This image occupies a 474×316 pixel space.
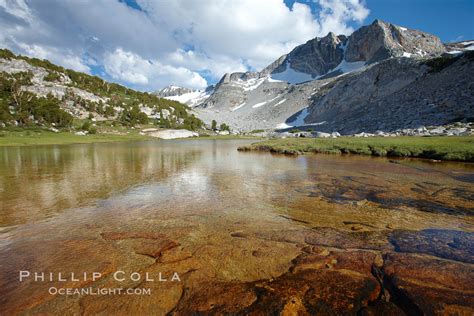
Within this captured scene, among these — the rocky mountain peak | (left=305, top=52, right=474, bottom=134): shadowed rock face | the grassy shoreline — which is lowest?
the grassy shoreline

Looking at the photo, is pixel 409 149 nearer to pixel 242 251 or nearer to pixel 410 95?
pixel 242 251

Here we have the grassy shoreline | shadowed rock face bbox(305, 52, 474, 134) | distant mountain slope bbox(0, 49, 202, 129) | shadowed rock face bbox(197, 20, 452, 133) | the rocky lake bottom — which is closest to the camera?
the rocky lake bottom

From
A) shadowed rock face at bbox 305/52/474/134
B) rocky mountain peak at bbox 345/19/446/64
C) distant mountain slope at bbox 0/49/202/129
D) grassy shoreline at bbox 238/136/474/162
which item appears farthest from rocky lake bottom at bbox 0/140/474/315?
rocky mountain peak at bbox 345/19/446/64

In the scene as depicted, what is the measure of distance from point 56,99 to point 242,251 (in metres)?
129

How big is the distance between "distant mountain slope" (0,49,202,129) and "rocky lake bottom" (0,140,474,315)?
9044cm

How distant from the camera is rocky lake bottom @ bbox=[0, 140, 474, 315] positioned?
3896mm

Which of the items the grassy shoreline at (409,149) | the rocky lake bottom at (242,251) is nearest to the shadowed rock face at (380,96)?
the grassy shoreline at (409,149)

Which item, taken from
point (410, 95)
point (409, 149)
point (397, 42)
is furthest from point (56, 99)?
point (397, 42)

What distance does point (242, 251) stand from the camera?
5.61 m

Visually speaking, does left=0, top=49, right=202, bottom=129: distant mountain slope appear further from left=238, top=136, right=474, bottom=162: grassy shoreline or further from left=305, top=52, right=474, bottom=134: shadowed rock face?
left=305, top=52, right=474, bottom=134: shadowed rock face

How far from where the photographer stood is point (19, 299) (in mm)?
3973

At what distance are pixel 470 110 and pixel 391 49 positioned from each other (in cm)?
13622

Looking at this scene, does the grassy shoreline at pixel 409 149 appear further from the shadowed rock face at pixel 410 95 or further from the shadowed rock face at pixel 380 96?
the shadowed rock face at pixel 380 96

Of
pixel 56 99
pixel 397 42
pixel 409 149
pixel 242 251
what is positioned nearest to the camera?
pixel 242 251
